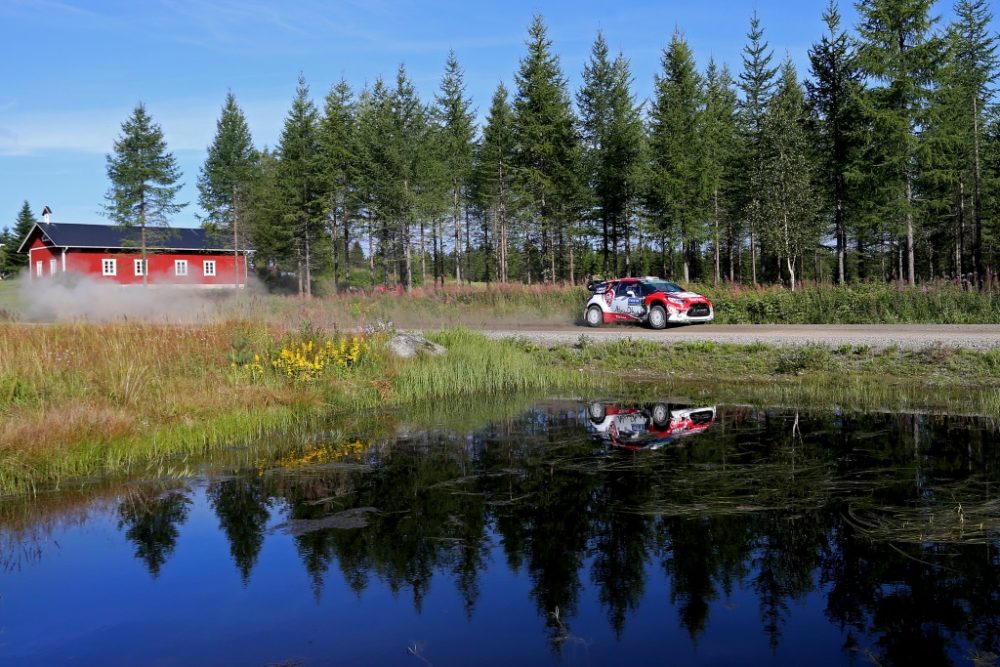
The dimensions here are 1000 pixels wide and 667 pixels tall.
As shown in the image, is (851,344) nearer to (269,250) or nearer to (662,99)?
(662,99)

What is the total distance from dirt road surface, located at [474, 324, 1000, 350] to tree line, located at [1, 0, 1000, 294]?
9960 mm

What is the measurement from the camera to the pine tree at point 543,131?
42.2 meters

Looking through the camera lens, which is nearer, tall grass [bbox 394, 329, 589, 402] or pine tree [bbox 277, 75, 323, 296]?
tall grass [bbox 394, 329, 589, 402]

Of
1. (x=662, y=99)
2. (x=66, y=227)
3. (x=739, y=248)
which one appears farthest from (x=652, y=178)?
(x=66, y=227)

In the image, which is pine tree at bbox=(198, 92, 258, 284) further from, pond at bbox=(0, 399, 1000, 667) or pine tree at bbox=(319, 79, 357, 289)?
pond at bbox=(0, 399, 1000, 667)

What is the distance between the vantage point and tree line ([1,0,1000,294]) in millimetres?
32719

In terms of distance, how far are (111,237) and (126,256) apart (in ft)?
8.96

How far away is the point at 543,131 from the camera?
42.3 meters

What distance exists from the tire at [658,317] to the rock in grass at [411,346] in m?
8.85

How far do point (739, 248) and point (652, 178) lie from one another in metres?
23.9

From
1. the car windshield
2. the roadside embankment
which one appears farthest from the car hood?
the roadside embankment

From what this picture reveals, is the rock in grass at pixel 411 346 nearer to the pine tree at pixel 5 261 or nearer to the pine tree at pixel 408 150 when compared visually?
the pine tree at pixel 408 150

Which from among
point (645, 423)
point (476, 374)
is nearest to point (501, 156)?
point (476, 374)

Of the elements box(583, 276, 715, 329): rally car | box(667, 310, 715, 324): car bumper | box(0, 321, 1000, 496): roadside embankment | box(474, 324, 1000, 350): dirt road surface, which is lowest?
box(0, 321, 1000, 496): roadside embankment
